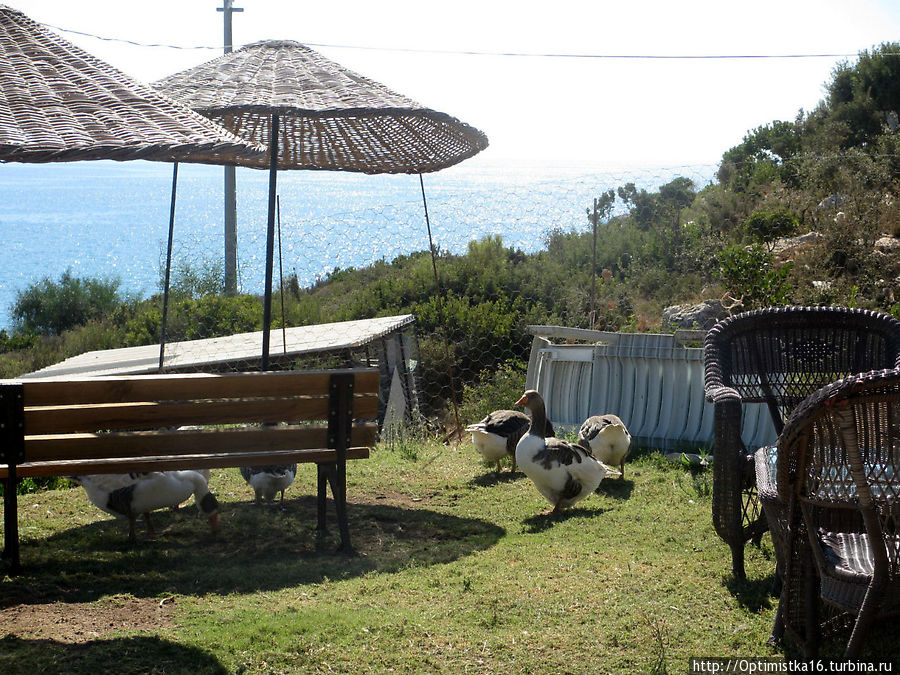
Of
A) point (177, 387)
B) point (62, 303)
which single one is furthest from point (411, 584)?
point (62, 303)

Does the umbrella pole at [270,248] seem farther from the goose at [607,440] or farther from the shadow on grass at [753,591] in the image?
the shadow on grass at [753,591]

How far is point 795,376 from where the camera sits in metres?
4.66

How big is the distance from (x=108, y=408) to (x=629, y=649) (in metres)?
2.75

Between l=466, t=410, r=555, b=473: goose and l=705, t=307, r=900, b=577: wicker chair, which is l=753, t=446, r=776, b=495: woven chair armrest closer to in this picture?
l=705, t=307, r=900, b=577: wicker chair

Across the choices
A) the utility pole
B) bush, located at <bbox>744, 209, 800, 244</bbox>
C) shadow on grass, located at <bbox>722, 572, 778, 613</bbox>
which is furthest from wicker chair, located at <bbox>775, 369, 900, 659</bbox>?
the utility pole

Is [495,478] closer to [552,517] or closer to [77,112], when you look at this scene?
[552,517]

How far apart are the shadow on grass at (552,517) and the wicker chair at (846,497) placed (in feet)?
8.07

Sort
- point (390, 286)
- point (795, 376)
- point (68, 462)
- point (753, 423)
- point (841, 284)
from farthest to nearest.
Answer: point (390, 286) → point (841, 284) → point (753, 423) → point (795, 376) → point (68, 462)

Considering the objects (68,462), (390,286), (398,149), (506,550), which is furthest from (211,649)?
(390,286)

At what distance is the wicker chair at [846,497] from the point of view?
248 centimetres

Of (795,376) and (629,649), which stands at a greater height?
(795,376)

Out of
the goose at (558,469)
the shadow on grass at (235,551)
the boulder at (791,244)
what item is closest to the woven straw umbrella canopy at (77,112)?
the shadow on grass at (235,551)

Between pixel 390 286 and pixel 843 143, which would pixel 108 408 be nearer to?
pixel 390 286

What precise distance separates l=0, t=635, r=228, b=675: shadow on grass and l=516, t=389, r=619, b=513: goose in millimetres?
2774
